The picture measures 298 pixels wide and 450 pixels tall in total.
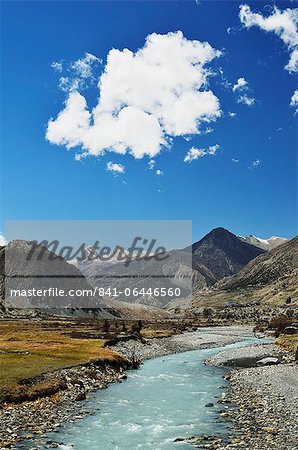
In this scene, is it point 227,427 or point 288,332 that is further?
point 288,332

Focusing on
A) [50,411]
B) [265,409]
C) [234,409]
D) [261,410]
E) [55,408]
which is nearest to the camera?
[50,411]

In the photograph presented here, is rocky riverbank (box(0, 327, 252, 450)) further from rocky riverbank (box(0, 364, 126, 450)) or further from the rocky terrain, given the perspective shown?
the rocky terrain

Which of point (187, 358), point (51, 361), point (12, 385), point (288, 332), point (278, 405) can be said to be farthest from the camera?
point (288, 332)

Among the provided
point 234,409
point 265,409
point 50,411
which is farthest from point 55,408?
point 265,409

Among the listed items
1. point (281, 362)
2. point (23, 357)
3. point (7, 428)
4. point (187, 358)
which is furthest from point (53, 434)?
point (187, 358)

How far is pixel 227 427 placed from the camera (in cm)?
3173

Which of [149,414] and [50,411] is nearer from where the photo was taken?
[50,411]

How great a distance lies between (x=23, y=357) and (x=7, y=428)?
1357 inches

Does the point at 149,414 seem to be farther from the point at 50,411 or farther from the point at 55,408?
the point at 50,411

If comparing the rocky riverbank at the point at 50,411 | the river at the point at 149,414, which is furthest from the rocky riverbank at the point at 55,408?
the river at the point at 149,414

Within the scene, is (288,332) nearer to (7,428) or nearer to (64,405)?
(64,405)

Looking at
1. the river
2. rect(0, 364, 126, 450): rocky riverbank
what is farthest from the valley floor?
the river

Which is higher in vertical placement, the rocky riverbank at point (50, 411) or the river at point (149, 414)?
the rocky riverbank at point (50, 411)

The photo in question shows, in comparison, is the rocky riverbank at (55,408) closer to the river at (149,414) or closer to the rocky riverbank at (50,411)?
the rocky riverbank at (50,411)
